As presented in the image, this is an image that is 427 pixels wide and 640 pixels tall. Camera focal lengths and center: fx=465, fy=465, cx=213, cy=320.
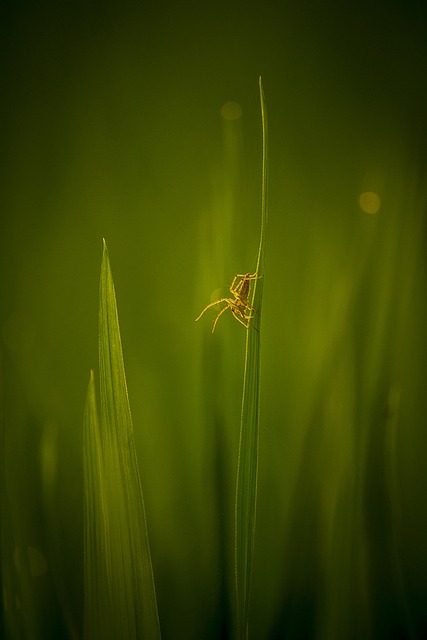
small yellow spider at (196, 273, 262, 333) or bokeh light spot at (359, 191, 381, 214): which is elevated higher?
bokeh light spot at (359, 191, 381, 214)

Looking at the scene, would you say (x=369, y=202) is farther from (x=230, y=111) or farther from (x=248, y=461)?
(x=248, y=461)

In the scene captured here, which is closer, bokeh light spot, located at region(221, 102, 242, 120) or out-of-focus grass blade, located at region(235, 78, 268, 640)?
out-of-focus grass blade, located at region(235, 78, 268, 640)

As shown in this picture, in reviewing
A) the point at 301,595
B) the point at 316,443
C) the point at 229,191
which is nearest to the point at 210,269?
the point at 229,191

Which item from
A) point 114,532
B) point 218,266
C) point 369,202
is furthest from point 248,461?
point 369,202

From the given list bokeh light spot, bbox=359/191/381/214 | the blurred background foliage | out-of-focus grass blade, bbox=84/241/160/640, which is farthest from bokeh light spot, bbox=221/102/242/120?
out-of-focus grass blade, bbox=84/241/160/640

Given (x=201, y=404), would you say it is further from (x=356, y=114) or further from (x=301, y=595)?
(x=356, y=114)

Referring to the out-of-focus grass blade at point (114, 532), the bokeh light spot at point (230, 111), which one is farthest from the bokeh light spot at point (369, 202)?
the out-of-focus grass blade at point (114, 532)

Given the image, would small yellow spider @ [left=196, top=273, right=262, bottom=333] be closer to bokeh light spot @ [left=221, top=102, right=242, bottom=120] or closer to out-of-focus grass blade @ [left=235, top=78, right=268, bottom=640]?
out-of-focus grass blade @ [left=235, top=78, right=268, bottom=640]

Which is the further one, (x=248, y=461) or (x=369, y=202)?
(x=369, y=202)

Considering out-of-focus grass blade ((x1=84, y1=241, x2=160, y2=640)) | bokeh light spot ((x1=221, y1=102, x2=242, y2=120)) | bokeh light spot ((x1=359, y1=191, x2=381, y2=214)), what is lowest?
out-of-focus grass blade ((x1=84, y1=241, x2=160, y2=640))
